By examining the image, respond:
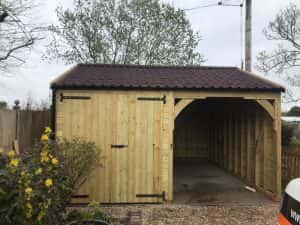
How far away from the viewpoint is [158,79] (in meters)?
5.96

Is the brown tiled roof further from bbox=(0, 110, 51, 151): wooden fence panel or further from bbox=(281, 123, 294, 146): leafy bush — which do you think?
bbox=(281, 123, 294, 146): leafy bush

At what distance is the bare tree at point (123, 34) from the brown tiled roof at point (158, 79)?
23.0 feet

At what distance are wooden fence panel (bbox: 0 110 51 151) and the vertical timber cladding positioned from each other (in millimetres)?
1200

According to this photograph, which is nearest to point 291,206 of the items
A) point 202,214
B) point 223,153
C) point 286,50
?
point 202,214

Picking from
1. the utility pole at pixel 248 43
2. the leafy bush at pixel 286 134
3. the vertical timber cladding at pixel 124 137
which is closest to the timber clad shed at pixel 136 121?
the vertical timber cladding at pixel 124 137

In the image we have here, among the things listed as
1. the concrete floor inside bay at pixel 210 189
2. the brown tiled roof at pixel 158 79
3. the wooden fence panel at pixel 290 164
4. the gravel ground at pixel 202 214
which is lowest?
the concrete floor inside bay at pixel 210 189

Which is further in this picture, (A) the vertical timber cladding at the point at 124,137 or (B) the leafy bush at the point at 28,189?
(A) the vertical timber cladding at the point at 124,137

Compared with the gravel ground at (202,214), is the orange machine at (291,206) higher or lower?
higher

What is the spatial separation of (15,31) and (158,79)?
4.56m

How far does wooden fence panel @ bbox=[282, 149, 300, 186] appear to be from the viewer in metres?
6.20

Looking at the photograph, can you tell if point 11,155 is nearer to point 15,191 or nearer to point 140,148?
point 15,191

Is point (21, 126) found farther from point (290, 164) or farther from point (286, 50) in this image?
point (286, 50)

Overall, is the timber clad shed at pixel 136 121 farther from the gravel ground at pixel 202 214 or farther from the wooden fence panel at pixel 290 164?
the wooden fence panel at pixel 290 164

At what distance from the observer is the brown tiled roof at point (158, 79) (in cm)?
546
